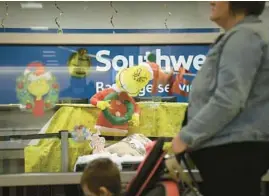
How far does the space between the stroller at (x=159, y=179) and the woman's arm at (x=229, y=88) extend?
0.22 m

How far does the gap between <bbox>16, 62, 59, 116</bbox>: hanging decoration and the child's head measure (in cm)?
121

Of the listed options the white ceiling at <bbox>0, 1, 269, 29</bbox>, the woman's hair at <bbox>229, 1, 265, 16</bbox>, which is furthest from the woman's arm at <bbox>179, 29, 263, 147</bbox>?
the white ceiling at <bbox>0, 1, 269, 29</bbox>

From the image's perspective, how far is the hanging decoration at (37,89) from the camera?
3.24 m

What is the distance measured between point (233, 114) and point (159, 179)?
463 mm

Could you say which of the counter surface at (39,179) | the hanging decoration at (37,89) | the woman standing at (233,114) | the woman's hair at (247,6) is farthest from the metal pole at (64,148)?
the woman's hair at (247,6)

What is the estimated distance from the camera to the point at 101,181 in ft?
6.86

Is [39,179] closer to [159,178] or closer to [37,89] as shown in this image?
[37,89]

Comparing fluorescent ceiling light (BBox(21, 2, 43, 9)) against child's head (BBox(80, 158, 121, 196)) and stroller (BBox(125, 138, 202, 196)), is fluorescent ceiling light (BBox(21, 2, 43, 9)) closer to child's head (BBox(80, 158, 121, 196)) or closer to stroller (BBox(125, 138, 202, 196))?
child's head (BBox(80, 158, 121, 196))

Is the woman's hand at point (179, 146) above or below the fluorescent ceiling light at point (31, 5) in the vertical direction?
below

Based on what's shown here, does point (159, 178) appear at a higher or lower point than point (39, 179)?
higher

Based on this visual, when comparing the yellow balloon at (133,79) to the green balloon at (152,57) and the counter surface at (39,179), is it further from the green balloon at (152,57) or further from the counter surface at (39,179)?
the counter surface at (39,179)

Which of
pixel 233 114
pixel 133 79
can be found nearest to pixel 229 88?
pixel 233 114

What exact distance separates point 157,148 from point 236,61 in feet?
1.57

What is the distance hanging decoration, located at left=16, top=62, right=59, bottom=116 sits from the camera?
324 cm
